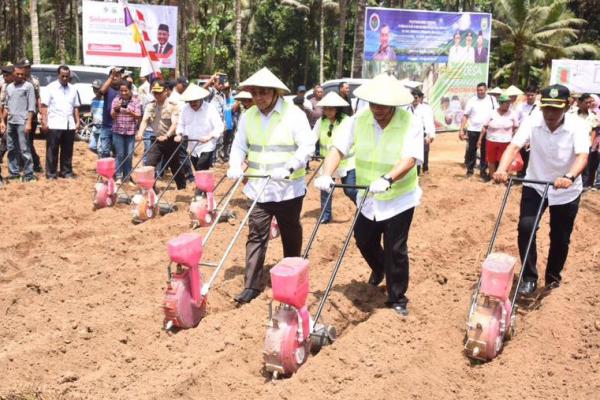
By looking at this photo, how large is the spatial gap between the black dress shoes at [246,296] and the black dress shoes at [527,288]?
87.0 inches

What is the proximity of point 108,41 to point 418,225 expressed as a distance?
34.7 feet

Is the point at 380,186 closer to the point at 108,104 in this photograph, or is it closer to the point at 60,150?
the point at 108,104

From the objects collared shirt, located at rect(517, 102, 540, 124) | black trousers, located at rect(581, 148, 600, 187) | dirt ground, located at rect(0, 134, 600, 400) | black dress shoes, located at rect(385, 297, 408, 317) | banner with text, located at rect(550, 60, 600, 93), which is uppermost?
banner with text, located at rect(550, 60, 600, 93)

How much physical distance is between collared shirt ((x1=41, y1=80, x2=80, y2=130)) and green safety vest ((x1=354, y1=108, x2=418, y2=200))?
697cm

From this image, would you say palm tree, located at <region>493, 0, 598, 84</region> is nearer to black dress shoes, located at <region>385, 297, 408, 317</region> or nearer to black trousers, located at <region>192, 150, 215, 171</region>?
black trousers, located at <region>192, 150, 215, 171</region>

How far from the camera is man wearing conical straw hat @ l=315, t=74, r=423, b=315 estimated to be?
4.75 meters

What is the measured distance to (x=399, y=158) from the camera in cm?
480

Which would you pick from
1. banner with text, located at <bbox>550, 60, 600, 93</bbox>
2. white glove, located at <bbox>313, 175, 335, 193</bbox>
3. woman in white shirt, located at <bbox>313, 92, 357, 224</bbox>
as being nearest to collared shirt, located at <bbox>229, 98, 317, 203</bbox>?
white glove, located at <bbox>313, 175, 335, 193</bbox>

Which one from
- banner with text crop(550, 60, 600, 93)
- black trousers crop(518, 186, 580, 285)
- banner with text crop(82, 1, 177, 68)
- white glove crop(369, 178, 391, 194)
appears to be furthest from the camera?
banner with text crop(82, 1, 177, 68)

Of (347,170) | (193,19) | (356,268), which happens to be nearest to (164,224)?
(347,170)

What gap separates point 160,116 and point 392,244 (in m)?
5.66

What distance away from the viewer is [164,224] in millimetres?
8305

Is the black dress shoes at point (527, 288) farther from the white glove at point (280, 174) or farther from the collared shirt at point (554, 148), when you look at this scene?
the white glove at point (280, 174)

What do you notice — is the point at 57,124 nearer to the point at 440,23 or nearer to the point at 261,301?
the point at 261,301
